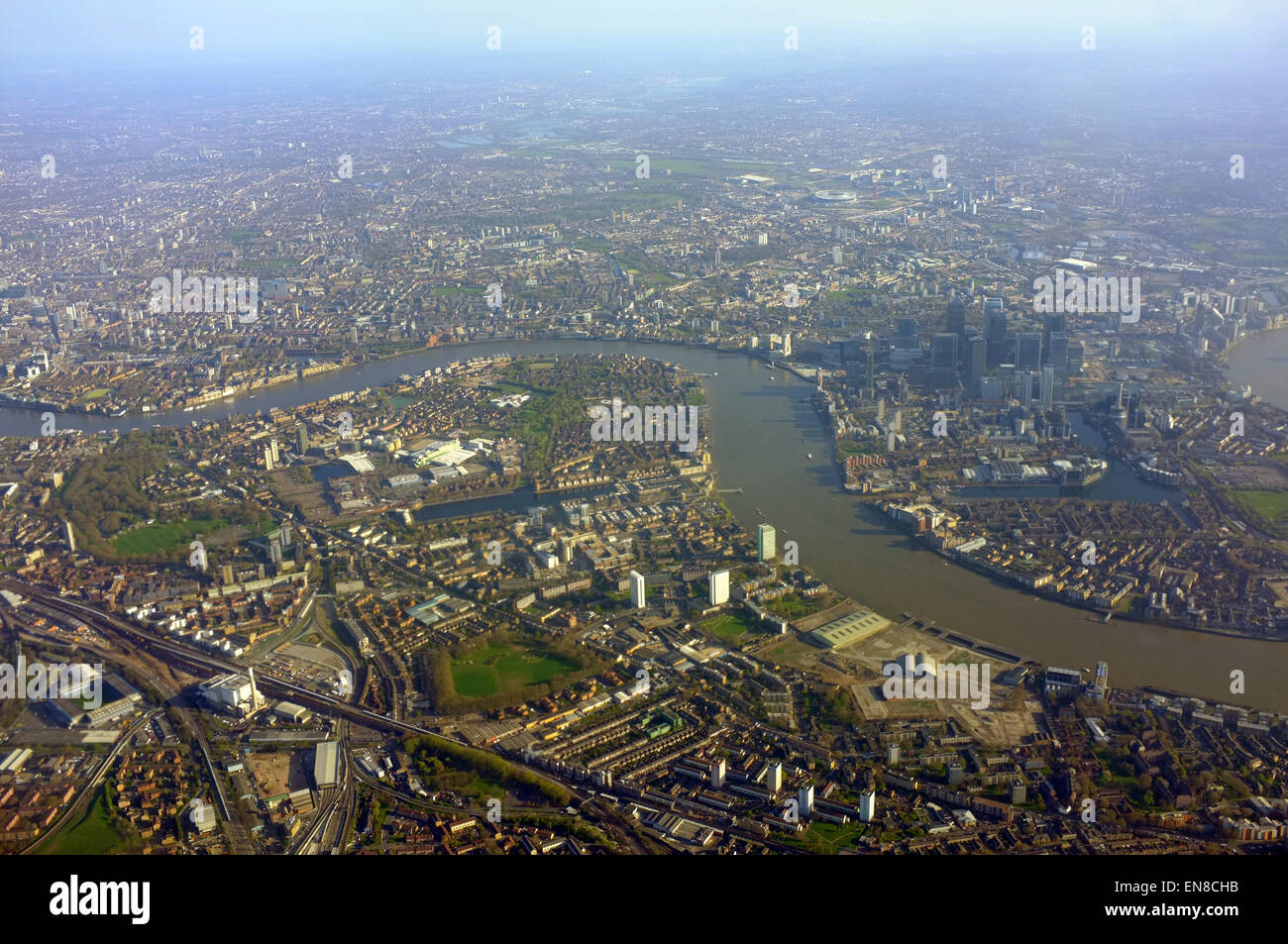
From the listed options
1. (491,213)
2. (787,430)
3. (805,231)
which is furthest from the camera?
(491,213)

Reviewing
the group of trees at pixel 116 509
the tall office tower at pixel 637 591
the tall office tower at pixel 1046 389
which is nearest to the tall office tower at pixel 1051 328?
the tall office tower at pixel 1046 389

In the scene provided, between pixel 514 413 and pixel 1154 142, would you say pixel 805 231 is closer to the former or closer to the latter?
pixel 514 413

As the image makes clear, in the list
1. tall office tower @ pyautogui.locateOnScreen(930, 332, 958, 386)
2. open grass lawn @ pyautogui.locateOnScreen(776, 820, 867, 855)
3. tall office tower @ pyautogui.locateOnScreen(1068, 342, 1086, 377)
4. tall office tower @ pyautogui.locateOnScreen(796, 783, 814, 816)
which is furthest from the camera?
tall office tower @ pyautogui.locateOnScreen(1068, 342, 1086, 377)

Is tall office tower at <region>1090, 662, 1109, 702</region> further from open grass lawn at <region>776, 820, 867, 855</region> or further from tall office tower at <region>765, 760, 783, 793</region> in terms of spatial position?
tall office tower at <region>765, 760, 783, 793</region>

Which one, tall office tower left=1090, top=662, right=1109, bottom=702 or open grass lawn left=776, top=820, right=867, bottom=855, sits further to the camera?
tall office tower left=1090, top=662, right=1109, bottom=702

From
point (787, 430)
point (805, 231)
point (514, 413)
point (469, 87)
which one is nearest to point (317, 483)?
point (514, 413)

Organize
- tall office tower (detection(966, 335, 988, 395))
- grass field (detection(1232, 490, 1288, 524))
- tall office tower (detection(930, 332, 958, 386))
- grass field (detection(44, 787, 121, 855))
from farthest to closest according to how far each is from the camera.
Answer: tall office tower (detection(930, 332, 958, 386)) < tall office tower (detection(966, 335, 988, 395)) < grass field (detection(1232, 490, 1288, 524)) < grass field (detection(44, 787, 121, 855))

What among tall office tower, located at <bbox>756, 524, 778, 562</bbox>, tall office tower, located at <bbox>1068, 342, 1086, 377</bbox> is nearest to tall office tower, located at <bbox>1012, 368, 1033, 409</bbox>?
tall office tower, located at <bbox>1068, 342, 1086, 377</bbox>
